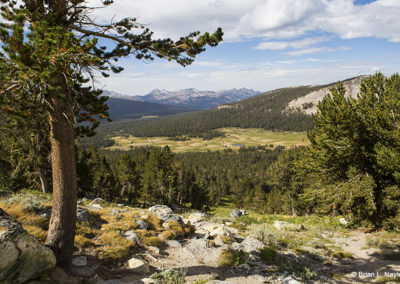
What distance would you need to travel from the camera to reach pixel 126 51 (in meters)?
7.94

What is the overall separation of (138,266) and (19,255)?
401 cm

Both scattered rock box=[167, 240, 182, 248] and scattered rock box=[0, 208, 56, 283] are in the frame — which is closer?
scattered rock box=[0, 208, 56, 283]

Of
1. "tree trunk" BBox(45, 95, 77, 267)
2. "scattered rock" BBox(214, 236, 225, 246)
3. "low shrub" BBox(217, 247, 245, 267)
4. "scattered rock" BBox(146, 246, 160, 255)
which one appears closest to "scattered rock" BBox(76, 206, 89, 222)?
"scattered rock" BBox(146, 246, 160, 255)

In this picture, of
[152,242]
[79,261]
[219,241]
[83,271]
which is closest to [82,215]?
[152,242]

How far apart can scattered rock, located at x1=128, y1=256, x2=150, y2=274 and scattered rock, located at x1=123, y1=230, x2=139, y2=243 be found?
6.60 feet

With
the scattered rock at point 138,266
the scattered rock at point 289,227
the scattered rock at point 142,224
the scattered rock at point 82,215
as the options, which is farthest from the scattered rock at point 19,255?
the scattered rock at point 289,227

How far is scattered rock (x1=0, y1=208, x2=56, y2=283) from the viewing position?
18.3ft

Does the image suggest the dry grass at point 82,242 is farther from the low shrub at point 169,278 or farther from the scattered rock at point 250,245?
the scattered rock at point 250,245

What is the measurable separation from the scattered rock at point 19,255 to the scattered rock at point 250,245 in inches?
353

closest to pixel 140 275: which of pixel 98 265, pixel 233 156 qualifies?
pixel 98 265

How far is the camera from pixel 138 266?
27.8 ft

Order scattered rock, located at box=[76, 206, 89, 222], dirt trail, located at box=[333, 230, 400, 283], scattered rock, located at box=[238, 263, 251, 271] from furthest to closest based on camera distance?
1. scattered rock, located at box=[76, 206, 89, 222]
2. dirt trail, located at box=[333, 230, 400, 283]
3. scattered rock, located at box=[238, 263, 251, 271]

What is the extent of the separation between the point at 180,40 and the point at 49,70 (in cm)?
449

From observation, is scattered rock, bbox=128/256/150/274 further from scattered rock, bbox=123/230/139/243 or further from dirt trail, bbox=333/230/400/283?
dirt trail, bbox=333/230/400/283
